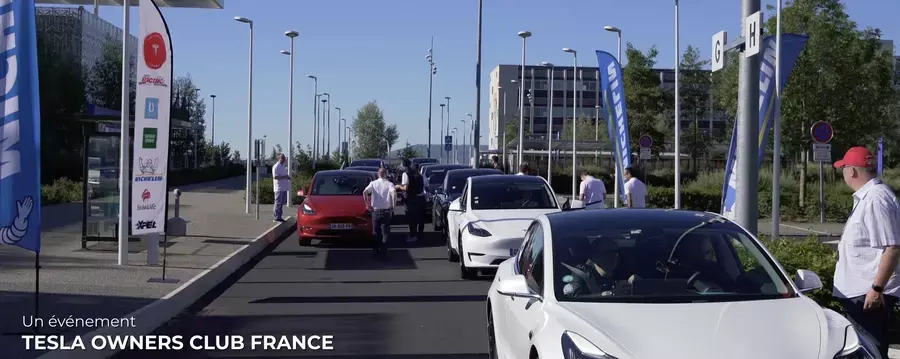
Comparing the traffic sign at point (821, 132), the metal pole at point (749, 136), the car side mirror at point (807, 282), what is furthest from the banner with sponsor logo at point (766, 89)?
the car side mirror at point (807, 282)

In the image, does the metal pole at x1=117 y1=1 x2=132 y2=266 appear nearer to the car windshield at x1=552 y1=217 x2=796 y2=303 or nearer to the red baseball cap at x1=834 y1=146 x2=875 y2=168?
the car windshield at x1=552 y1=217 x2=796 y2=303

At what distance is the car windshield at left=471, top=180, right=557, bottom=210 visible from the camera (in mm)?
15188

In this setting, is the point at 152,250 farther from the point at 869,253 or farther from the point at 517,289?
the point at 869,253

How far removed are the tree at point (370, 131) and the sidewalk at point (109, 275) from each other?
7495cm

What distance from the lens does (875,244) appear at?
5.84 meters

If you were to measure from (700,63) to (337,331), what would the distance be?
49076 millimetres

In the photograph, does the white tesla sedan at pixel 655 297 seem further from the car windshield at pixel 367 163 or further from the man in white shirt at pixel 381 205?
the car windshield at pixel 367 163

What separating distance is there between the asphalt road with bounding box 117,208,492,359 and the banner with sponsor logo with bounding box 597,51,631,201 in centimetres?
659

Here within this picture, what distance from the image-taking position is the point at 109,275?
12633 millimetres

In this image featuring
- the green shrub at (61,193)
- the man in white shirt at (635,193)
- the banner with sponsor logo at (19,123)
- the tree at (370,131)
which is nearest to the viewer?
the banner with sponsor logo at (19,123)

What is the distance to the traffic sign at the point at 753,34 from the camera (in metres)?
9.52

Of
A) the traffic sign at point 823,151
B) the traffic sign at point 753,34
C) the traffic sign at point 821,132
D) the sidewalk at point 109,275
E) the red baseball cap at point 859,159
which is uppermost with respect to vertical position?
the traffic sign at point 753,34

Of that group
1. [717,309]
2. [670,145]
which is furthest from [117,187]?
[670,145]

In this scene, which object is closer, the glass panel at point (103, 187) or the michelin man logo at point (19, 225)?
the michelin man logo at point (19, 225)
